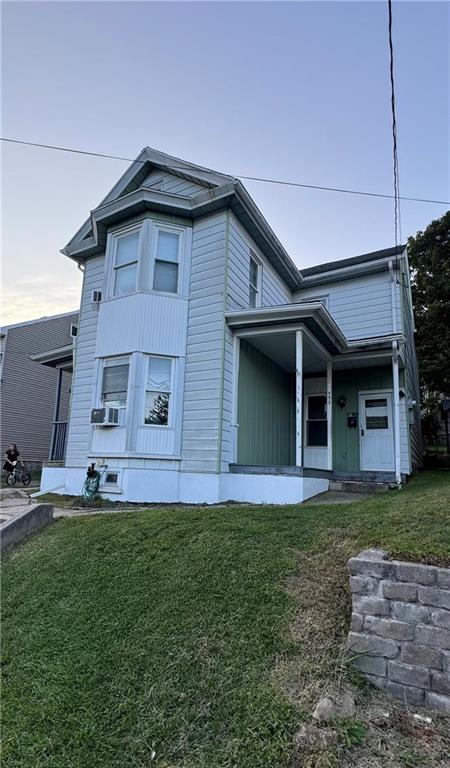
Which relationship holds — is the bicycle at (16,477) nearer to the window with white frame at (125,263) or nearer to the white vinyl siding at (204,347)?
the window with white frame at (125,263)

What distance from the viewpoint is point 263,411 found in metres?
9.10

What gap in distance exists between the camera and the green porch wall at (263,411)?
8.27 meters

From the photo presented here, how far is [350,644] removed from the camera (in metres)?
2.68

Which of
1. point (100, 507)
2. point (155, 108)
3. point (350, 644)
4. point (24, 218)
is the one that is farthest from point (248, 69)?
point (350, 644)

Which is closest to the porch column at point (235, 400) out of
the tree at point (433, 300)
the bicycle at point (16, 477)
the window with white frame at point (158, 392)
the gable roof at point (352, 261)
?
the window with white frame at point (158, 392)

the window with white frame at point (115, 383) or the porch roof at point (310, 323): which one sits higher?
the porch roof at point (310, 323)

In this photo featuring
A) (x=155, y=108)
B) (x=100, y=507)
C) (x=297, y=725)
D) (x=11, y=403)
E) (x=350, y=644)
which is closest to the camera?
(x=297, y=725)

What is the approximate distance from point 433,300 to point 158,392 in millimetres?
12607

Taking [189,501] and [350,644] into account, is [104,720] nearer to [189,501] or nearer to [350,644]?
[350,644]

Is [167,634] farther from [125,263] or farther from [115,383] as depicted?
[125,263]

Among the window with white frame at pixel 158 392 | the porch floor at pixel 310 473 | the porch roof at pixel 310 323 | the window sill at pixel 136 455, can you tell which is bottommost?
the porch floor at pixel 310 473

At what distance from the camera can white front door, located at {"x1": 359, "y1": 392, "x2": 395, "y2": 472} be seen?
31.6ft

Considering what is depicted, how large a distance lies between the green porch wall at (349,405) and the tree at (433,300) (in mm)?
6583

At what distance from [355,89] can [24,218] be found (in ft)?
20.5
